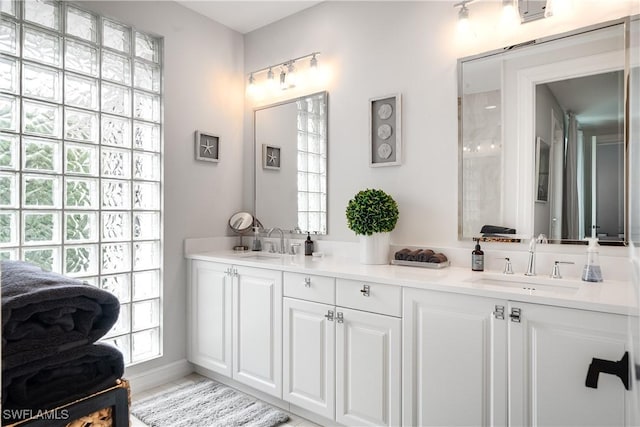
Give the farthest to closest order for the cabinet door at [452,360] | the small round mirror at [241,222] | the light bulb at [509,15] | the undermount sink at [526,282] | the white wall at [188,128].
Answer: the small round mirror at [241,222] < the white wall at [188,128] < the light bulb at [509,15] < the undermount sink at [526,282] < the cabinet door at [452,360]

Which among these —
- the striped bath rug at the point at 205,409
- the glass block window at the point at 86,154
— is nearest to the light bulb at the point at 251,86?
the glass block window at the point at 86,154

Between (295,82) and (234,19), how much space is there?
71 centimetres

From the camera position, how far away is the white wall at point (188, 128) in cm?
271

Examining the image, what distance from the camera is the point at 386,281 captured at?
1845 millimetres

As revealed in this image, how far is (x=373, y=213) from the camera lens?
7.38 feet

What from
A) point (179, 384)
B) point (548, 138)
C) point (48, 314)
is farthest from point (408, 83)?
point (179, 384)

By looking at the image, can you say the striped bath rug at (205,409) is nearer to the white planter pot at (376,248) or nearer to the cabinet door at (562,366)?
the white planter pot at (376,248)

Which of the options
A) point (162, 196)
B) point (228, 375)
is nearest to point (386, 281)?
point (228, 375)

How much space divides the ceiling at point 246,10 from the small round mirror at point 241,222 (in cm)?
149

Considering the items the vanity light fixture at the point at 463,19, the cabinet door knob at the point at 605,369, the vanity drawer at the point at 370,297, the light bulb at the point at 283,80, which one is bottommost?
the cabinet door knob at the point at 605,369

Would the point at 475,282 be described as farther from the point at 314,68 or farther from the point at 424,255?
the point at 314,68

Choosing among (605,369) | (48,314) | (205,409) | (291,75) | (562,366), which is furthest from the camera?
(291,75)

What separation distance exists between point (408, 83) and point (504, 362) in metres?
1.61

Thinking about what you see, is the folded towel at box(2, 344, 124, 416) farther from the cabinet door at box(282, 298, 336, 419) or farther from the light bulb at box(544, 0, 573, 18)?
the light bulb at box(544, 0, 573, 18)
